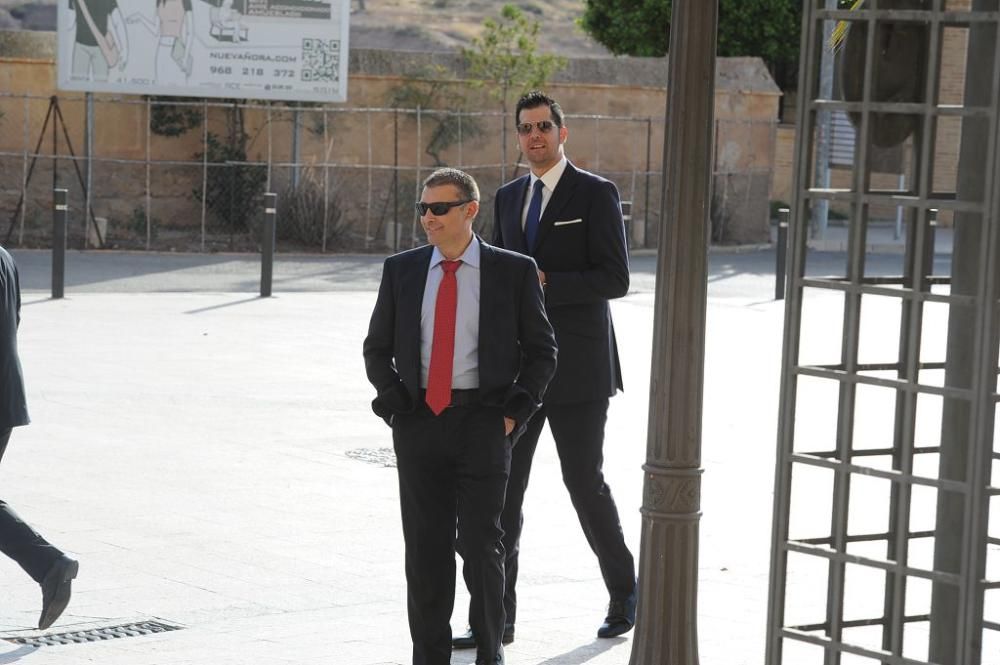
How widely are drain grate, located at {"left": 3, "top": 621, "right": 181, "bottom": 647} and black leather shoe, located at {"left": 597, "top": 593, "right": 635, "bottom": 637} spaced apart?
65.4 inches

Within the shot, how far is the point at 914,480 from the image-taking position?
4.11m

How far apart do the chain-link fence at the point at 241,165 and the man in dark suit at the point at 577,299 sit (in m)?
21.2

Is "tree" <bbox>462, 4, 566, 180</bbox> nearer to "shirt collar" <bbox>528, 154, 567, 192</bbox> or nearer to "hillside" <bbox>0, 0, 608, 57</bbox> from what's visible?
"shirt collar" <bbox>528, 154, 567, 192</bbox>

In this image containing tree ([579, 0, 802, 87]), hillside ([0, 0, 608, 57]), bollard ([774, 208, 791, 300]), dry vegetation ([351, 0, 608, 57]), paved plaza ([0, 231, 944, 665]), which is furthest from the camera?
dry vegetation ([351, 0, 608, 57])

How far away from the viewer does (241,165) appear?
28938 millimetres

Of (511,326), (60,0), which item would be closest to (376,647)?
(511,326)

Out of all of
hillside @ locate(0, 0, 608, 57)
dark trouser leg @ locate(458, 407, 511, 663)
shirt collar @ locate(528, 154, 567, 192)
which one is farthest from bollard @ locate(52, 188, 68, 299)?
hillside @ locate(0, 0, 608, 57)

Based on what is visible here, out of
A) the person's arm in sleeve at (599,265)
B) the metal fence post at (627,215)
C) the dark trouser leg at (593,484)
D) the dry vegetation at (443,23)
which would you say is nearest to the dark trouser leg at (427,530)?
the dark trouser leg at (593,484)

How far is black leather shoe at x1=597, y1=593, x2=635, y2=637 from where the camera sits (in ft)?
20.6

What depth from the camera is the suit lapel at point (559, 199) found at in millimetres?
6262

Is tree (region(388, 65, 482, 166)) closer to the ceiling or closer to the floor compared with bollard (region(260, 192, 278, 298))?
closer to the ceiling

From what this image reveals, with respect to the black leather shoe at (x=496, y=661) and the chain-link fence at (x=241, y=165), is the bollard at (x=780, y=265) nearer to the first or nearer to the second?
the chain-link fence at (x=241, y=165)

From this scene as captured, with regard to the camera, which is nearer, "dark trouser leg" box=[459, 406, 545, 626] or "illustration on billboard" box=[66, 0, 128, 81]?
"dark trouser leg" box=[459, 406, 545, 626]

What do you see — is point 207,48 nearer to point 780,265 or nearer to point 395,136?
point 395,136
